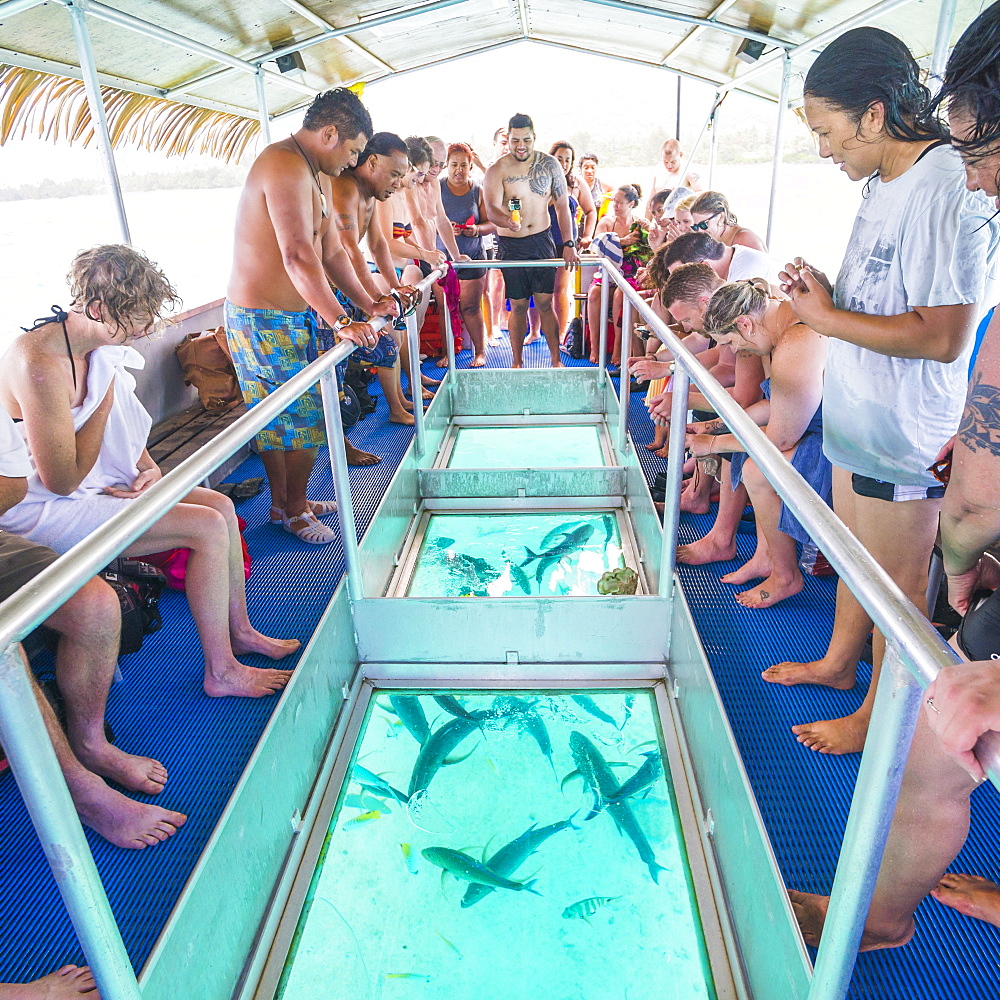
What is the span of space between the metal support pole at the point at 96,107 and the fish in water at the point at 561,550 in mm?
2798

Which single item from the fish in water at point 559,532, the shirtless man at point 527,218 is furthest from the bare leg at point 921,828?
the shirtless man at point 527,218

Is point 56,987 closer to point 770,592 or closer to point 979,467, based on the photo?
point 979,467

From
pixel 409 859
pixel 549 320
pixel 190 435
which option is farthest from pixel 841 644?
pixel 549 320

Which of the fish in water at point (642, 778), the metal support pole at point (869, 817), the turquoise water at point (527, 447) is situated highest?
the metal support pole at point (869, 817)

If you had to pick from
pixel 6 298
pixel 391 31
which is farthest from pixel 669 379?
pixel 6 298

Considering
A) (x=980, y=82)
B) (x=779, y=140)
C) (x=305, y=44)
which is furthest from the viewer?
(x=779, y=140)

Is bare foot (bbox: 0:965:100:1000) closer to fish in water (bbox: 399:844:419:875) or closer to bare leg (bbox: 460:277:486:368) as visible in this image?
fish in water (bbox: 399:844:419:875)

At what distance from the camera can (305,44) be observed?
5.16 m

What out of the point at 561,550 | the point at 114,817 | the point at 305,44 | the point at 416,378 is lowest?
the point at 561,550

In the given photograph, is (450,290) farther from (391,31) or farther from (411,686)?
(411,686)

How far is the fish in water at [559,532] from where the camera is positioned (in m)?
3.45

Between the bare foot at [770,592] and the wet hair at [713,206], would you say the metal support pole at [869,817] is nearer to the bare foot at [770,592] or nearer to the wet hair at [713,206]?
the bare foot at [770,592]

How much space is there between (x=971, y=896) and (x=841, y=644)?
24.8 inches

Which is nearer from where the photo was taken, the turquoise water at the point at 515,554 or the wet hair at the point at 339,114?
the wet hair at the point at 339,114
